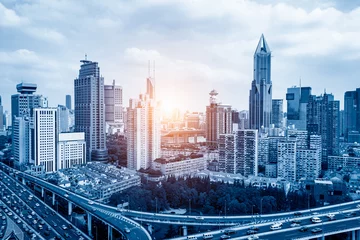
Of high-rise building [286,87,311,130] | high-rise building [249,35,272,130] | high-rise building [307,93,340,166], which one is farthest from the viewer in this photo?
high-rise building [286,87,311,130]

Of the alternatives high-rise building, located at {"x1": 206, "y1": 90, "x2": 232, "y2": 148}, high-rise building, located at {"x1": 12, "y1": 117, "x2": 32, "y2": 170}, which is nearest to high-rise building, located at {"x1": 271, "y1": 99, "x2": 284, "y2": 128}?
high-rise building, located at {"x1": 206, "y1": 90, "x2": 232, "y2": 148}

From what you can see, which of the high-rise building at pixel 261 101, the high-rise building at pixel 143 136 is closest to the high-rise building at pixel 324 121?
the high-rise building at pixel 261 101

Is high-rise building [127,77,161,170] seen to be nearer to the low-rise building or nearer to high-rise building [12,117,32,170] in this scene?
the low-rise building

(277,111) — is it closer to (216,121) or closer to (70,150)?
(216,121)

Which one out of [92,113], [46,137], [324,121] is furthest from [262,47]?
[46,137]

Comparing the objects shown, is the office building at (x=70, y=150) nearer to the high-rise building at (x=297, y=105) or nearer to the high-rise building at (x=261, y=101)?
the high-rise building at (x=261, y=101)

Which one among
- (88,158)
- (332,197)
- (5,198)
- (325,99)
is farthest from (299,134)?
(5,198)
